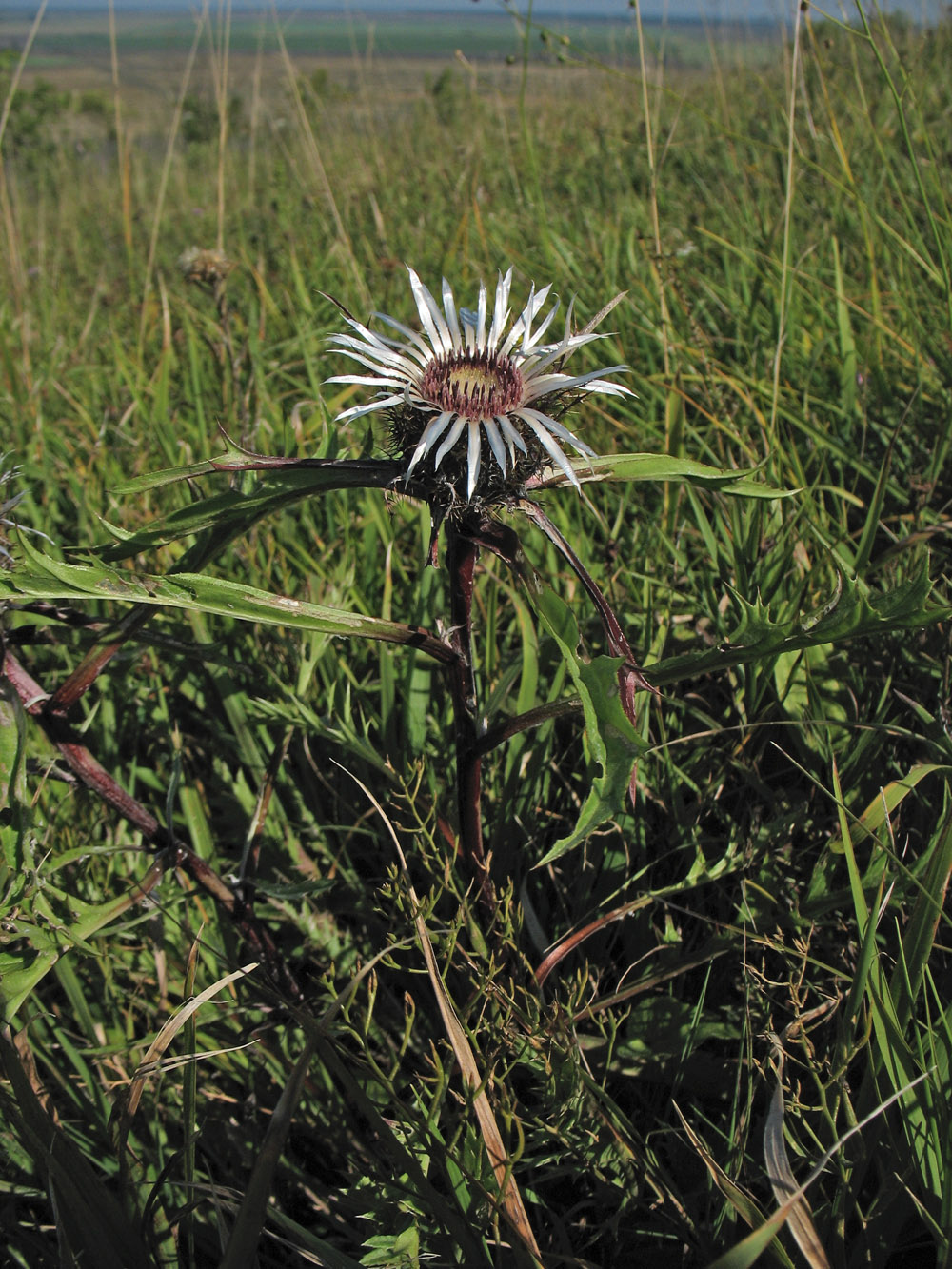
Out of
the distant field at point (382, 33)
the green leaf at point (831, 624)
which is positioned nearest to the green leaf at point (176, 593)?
the green leaf at point (831, 624)

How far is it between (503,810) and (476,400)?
2.43 feet

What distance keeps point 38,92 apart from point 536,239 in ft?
27.9

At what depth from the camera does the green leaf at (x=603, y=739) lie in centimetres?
83

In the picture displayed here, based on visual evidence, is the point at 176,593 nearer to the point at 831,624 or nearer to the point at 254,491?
the point at 254,491

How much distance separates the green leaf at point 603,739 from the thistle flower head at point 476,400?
190 millimetres

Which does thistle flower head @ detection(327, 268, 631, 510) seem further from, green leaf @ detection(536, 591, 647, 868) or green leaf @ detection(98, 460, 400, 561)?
green leaf @ detection(536, 591, 647, 868)

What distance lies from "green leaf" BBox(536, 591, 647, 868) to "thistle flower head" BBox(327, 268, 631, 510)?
0.62 feet

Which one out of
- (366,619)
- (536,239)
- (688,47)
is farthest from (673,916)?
(688,47)

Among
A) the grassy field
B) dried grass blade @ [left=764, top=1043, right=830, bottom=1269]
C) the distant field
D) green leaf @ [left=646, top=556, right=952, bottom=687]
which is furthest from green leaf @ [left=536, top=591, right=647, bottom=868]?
the distant field

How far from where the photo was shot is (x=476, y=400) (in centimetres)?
103

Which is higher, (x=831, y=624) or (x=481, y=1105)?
(x=831, y=624)

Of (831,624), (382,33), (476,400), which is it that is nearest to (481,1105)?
(831,624)

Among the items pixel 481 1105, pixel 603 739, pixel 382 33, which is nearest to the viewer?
pixel 603 739

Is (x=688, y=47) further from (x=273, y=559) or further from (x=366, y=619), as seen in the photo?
(x=366, y=619)
